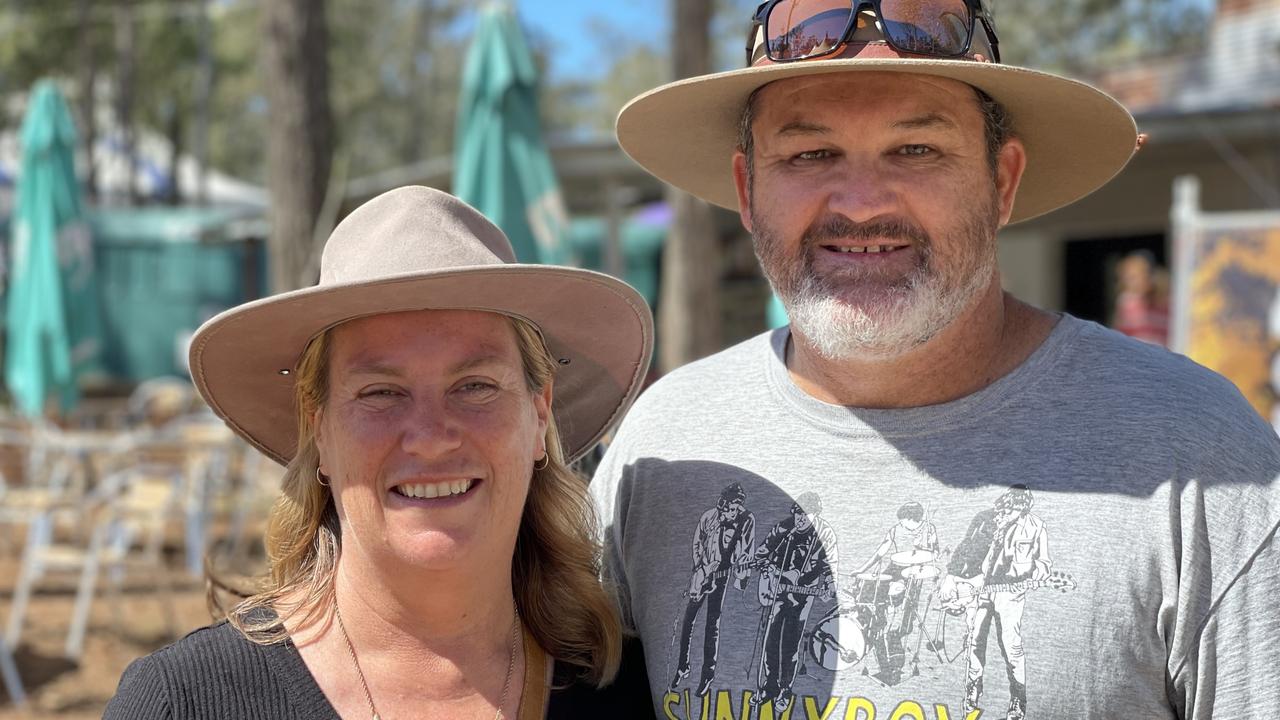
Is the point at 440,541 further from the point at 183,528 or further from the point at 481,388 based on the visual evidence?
the point at 183,528

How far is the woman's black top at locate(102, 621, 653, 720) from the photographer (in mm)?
1833

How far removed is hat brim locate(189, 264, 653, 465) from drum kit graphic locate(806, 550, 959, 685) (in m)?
0.64

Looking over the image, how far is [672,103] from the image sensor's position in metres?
2.29

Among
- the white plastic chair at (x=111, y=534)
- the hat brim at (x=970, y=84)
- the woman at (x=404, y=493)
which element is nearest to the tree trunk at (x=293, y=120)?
the white plastic chair at (x=111, y=534)

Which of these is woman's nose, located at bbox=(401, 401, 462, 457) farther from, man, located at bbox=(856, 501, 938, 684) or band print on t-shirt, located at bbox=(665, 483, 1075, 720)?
man, located at bbox=(856, 501, 938, 684)

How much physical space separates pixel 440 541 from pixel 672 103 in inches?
36.3

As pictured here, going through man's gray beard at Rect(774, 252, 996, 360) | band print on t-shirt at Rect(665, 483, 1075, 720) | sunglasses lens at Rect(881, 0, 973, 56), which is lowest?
band print on t-shirt at Rect(665, 483, 1075, 720)

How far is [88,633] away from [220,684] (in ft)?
18.5

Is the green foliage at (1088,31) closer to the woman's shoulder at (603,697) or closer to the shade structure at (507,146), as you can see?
the shade structure at (507,146)

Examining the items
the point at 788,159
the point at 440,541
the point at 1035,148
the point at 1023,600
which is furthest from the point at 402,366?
the point at 1035,148

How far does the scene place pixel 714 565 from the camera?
204cm

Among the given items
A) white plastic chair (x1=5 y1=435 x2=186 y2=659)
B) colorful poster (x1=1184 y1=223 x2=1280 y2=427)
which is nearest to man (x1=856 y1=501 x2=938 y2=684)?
white plastic chair (x1=5 y1=435 x2=186 y2=659)

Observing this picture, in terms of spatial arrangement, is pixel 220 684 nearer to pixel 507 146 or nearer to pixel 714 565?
pixel 714 565

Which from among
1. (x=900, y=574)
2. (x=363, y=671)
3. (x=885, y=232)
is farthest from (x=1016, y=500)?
(x=363, y=671)
